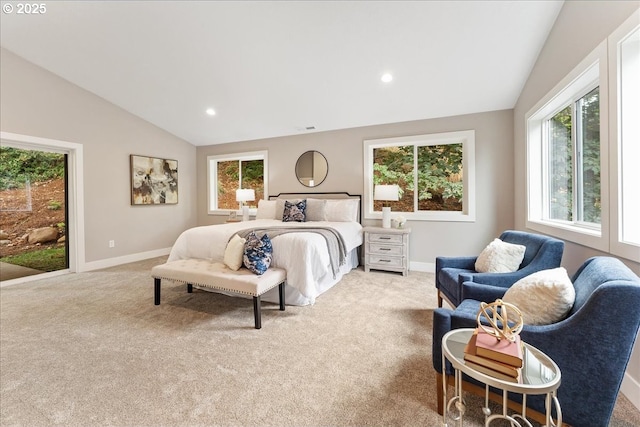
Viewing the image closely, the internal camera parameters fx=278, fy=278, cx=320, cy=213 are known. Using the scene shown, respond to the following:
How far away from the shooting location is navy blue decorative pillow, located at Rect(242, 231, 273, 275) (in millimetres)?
2631

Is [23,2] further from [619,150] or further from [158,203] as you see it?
[619,150]

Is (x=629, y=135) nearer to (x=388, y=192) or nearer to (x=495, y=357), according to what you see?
(x=495, y=357)

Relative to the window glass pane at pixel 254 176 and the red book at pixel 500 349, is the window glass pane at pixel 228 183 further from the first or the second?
the red book at pixel 500 349

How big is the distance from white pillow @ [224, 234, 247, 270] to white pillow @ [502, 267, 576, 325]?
7.28 feet

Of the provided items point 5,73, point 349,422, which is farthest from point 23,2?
point 349,422

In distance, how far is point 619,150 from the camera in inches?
67.5

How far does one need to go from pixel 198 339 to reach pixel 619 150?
323 cm

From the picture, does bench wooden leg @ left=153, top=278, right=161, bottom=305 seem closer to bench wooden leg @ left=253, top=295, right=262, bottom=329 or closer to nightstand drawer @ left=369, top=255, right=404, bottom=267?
bench wooden leg @ left=253, top=295, right=262, bottom=329

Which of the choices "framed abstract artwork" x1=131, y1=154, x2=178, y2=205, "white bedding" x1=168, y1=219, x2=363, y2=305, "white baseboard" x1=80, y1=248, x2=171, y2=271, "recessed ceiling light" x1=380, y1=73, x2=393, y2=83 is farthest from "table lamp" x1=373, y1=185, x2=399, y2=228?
"white baseboard" x1=80, y1=248, x2=171, y2=271

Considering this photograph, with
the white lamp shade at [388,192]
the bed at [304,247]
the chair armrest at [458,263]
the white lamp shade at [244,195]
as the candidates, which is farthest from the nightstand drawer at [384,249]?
the white lamp shade at [244,195]

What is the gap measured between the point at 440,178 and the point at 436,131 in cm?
73

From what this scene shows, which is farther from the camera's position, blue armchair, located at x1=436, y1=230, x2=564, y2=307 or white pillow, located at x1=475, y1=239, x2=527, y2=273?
white pillow, located at x1=475, y1=239, x2=527, y2=273

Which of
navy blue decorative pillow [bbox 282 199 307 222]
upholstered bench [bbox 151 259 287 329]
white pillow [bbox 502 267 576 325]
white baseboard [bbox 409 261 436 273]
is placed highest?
navy blue decorative pillow [bbox 282 199 307 222]

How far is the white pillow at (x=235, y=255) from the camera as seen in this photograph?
2752 mm
